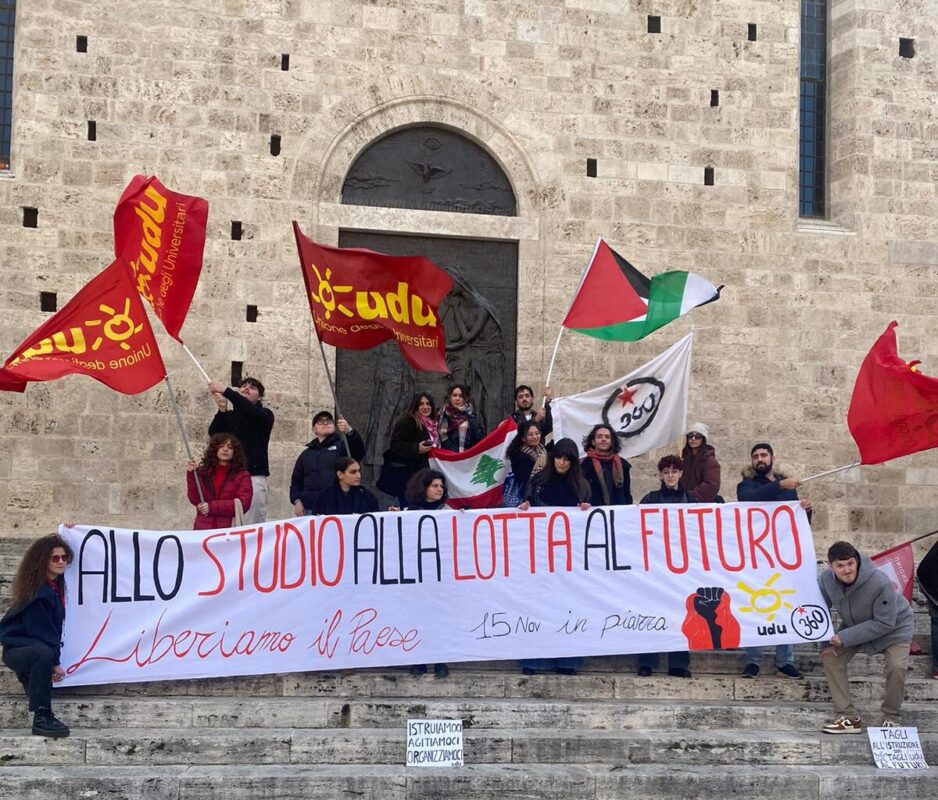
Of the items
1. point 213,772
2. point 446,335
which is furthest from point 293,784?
point 446,335

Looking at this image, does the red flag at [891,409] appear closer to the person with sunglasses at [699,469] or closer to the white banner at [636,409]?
the person with sunglasses at [699,469]

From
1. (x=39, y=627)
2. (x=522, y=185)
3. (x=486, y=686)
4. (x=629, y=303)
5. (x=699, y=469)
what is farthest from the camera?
(x=522, y=185)

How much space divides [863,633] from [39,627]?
575 centimetres

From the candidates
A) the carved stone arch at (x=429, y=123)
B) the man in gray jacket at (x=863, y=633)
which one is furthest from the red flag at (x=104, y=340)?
the man in gray jacket at (x=863, y=633)

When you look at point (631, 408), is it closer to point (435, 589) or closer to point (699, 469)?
point (699, 469)

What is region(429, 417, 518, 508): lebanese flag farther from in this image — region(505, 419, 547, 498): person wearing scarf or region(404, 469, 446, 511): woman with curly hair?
region(404, 469, 446, 511): woman with curly hair

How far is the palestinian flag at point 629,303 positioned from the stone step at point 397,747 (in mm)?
4194

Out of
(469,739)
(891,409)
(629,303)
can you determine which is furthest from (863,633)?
(629,303)

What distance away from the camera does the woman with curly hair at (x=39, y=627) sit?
8.44m

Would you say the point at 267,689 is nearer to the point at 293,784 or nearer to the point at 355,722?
the point at 355,722

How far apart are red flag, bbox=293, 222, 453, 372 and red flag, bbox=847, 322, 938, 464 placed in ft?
11.5

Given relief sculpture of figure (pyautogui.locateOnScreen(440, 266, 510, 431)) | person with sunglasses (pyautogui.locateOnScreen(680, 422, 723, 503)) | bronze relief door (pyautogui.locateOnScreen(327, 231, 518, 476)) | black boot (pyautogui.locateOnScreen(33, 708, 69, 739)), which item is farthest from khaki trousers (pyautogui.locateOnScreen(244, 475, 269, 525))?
person with sunglasses (pyautogui.locateOnScreen(680, 422, 723, 503))

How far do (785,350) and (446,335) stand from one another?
4.03 metres

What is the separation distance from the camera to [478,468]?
11.1m
